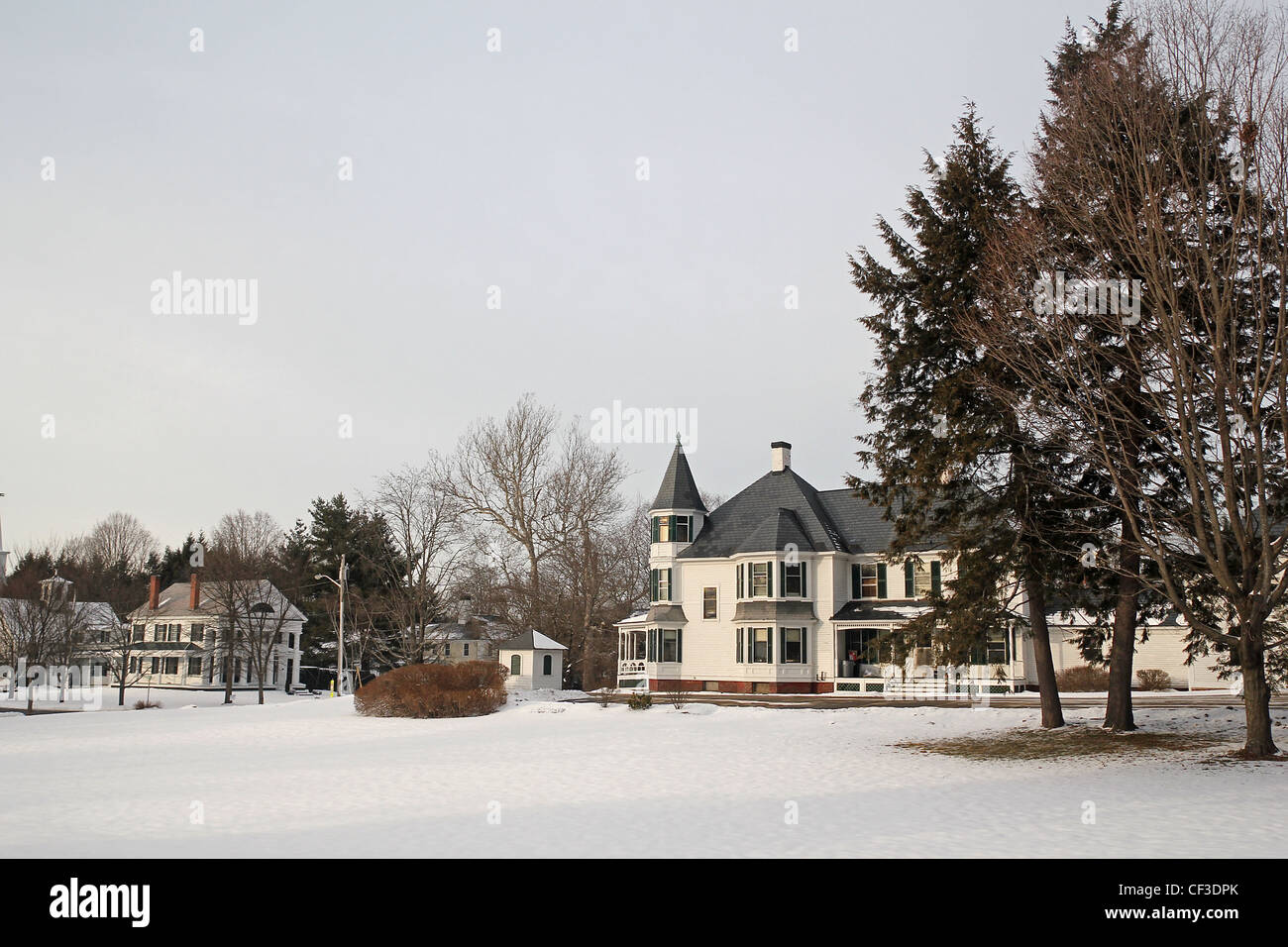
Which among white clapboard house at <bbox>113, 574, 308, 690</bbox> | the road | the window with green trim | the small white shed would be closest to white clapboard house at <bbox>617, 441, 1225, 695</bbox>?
the window with green trim

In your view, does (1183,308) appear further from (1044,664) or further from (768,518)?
(768,518)

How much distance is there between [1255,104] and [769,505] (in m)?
32.4

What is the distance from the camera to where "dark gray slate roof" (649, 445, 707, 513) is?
48594 millimetres

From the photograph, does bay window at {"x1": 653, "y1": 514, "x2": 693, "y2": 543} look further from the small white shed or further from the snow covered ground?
the snow covered ground

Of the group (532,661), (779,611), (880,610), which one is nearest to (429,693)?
(779,611)

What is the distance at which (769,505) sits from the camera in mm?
48125

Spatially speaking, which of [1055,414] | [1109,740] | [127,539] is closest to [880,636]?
[1109,740]

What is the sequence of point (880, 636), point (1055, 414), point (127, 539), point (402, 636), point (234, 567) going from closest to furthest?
1. point (1055, 414)
2. point (880, 636)
3. point (402, 636)
4. point (234, 567)
5. point (127, 539)

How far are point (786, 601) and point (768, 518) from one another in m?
4.28

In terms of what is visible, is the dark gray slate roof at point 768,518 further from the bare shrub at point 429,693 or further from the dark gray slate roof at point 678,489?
the bare shrub at point 429,693

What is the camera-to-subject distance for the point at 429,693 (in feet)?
102

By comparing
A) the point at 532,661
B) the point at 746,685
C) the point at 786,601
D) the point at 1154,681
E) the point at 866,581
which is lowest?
the point at 746,685

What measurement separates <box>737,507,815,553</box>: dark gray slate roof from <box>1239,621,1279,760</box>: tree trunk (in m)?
26.7
